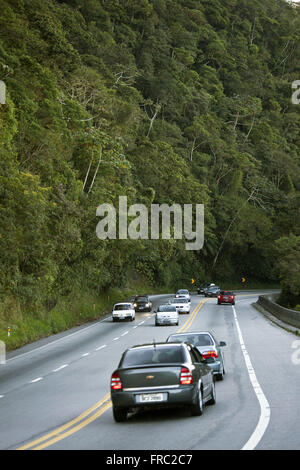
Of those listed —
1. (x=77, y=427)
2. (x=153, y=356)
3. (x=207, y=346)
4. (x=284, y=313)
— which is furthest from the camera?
(x=284, y=313)

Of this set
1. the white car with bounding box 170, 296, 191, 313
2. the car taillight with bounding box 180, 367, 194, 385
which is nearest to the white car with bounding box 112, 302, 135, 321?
the white car with bounding box 170, 296, 191, 313

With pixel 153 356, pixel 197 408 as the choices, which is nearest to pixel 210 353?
pixel 153 356

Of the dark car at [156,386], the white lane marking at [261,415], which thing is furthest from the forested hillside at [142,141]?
the dark car at [156,386]

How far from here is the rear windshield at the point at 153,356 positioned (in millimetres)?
11977

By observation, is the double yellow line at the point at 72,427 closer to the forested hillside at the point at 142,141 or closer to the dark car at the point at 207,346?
the dark car at the point at 207,346

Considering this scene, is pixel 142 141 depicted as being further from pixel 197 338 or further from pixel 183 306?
pixel 197 338

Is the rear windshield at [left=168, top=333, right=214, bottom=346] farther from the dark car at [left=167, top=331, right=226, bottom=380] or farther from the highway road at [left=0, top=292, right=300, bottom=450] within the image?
the highway road at [left=0, top=292, right=300, bottom=450]

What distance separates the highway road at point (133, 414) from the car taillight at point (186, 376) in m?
0.62

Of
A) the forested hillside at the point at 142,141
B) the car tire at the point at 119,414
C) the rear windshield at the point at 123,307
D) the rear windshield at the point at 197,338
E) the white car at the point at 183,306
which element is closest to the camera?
the car tire at the point at 119,414

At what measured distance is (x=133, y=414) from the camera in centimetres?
1259

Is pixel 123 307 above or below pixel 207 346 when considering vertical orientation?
below

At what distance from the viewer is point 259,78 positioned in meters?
162

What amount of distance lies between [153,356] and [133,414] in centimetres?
129
